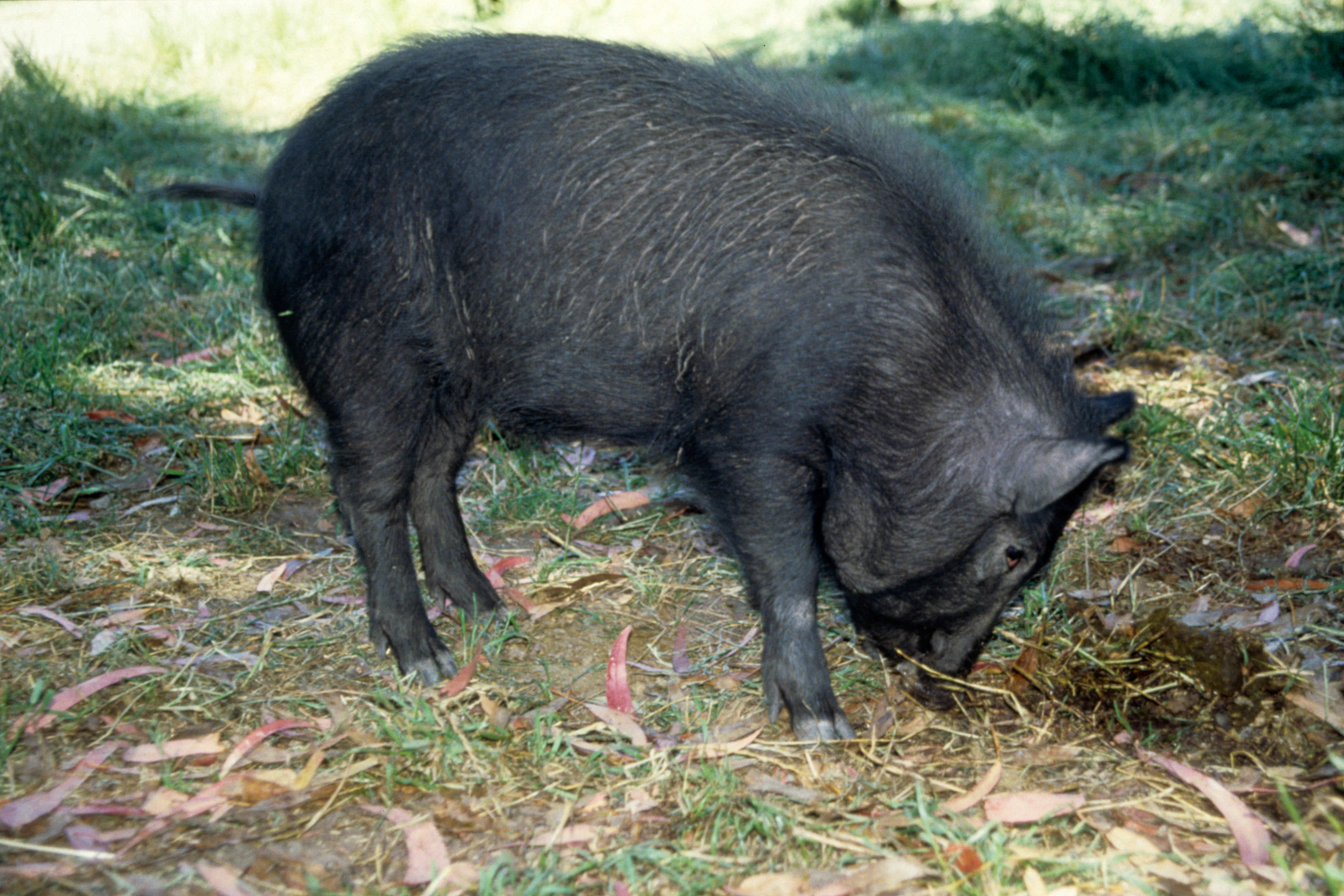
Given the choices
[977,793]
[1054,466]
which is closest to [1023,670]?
[977,793]

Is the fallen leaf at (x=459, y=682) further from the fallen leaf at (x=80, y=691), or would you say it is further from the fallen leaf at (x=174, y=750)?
the fallen leaf at (x=80, y=691)

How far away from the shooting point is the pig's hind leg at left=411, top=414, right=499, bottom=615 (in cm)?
381

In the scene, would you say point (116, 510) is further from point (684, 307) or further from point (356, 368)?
point (684, 307)

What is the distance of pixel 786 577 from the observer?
3168mm

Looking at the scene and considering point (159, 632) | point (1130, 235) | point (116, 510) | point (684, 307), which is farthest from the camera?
point (1130, 235)

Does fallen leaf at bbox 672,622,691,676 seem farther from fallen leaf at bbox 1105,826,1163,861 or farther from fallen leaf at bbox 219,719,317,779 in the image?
fallen leaf at bbox 1105,826,1163,861

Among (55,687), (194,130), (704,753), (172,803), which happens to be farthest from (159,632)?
(194,130)

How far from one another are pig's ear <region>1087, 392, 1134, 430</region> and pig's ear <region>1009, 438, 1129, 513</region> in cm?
36

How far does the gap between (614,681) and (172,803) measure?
3.90ft

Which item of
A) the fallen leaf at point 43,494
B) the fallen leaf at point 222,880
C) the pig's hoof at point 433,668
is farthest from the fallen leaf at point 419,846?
the fallen leaf at point 43,494

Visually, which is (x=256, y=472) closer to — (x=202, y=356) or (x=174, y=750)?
(x=202, y=356)

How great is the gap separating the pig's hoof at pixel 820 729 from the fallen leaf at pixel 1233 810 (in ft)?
2.47

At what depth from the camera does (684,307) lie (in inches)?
124

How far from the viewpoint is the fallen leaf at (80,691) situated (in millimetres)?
2916
